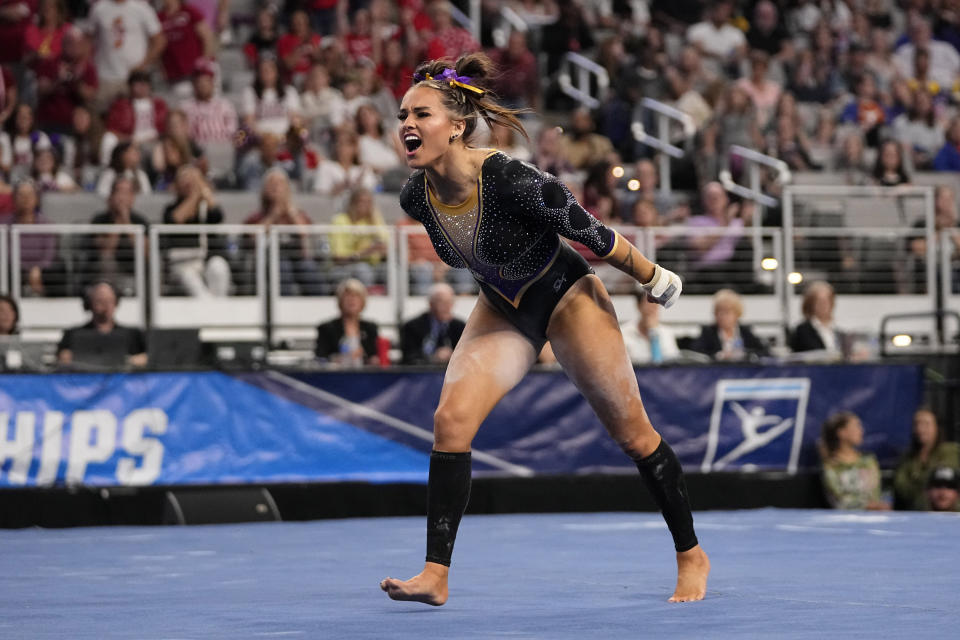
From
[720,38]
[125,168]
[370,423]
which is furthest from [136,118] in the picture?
[720,38]

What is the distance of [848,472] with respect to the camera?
34.2ft

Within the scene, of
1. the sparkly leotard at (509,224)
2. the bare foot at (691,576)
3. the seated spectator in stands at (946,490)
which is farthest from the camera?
the seated spectator in stands at (946,490)

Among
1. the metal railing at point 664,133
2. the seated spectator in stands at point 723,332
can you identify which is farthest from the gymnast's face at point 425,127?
the metal railing at point 664,133

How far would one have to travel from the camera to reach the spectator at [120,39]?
1451 centimetres

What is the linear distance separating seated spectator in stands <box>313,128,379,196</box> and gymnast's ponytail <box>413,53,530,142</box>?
7.79 m

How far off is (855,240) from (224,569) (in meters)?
8.12

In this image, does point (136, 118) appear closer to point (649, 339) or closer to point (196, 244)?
point (196, 244)

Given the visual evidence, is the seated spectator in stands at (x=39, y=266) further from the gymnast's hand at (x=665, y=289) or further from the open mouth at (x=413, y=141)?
the gymnast's hand at (x=665, y=289)

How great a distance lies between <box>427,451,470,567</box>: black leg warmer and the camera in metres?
5.25

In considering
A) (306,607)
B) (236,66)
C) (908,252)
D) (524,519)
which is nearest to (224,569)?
(306,607)

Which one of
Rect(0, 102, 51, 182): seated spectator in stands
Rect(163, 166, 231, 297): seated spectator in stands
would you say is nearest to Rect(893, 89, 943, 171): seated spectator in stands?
Rect(163, 166, 231, 297): seated spectator in stands

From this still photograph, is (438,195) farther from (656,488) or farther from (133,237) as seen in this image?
(133,237)

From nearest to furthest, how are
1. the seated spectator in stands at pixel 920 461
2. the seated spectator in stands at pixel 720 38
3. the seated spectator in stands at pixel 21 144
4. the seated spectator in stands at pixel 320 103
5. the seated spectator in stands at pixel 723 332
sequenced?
the seated spectator in stands at pixel 920 461 < the seated spectator in stands at pixel 723 332 < the seated spectator in stands at pixel 21 144 < the seated spectator in stands at pixel 320 103 < the seated spectator in stands at pixel 720 38

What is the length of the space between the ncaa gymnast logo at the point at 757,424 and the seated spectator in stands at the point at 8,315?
4905 millimetres
